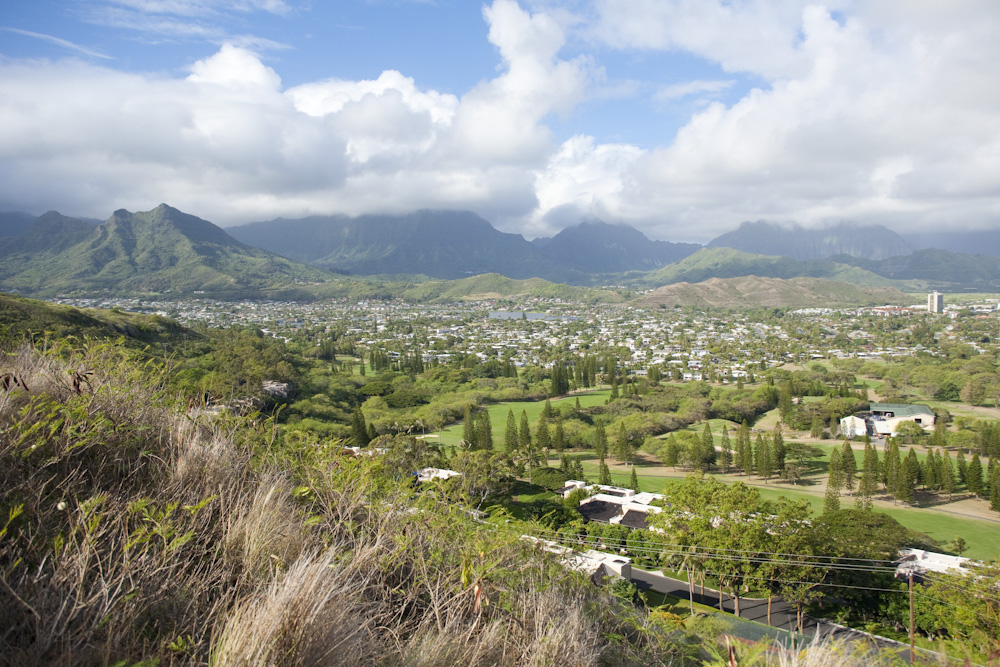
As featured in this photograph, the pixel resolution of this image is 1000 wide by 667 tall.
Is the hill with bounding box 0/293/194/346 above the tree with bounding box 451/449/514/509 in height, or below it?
above

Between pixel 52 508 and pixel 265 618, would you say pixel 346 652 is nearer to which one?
pixel 265 618

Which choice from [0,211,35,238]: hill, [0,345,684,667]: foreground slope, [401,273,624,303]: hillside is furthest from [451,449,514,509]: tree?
[0,211,35,238]: hill

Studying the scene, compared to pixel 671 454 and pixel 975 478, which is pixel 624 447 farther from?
pixel 975 478

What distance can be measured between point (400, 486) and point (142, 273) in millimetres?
139860

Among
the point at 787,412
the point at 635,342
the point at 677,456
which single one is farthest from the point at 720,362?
the point at 677,456

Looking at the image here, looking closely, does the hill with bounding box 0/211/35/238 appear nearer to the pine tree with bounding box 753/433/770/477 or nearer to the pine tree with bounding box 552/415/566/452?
the pine tree with bounding box 552/415/566/452

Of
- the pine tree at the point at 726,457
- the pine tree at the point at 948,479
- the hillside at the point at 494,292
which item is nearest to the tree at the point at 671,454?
the pine tree at the point at 726,457

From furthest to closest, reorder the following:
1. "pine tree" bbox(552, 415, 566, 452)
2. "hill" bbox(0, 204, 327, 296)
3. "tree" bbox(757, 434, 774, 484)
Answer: "hill" bbox(0, 204, 327, 296)
"pine tree" bbox(552, 415, 566, 452)
"tree" bbox(757, 434, 774, 484)

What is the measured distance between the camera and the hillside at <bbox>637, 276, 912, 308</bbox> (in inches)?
5098

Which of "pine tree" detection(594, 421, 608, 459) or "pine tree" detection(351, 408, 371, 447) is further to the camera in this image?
"pine tree" detection(594, 421, 608, 459)

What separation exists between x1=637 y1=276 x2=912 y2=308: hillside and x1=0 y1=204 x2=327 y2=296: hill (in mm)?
93717

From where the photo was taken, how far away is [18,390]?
322 centimetres

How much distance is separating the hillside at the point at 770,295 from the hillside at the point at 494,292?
1305cm

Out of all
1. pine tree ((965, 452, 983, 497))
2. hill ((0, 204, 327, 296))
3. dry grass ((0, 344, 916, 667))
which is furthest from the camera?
hill ((0, 204, 327, 296))
